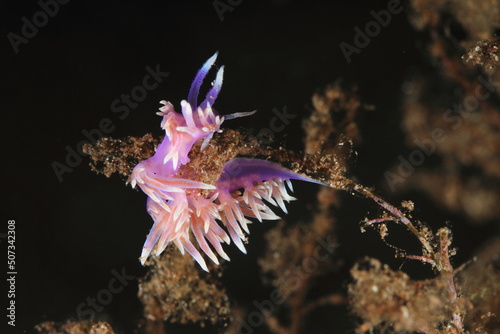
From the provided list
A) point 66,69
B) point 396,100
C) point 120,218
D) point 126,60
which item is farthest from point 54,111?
point 396,100

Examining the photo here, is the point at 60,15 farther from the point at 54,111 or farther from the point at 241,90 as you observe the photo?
the point at 241,90

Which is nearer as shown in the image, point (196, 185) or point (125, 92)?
point (196, 185)

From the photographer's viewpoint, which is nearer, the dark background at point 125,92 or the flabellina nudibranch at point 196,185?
the flabellina nudibranch at point 196,185

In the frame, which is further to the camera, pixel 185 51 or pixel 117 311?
pixel 117 311

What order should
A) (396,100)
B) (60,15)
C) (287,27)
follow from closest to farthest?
(60,15) < (287,27) < (396,100)

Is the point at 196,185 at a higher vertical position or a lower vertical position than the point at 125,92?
lower
